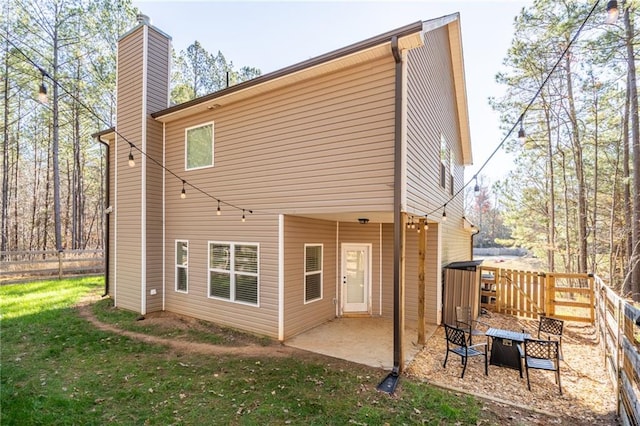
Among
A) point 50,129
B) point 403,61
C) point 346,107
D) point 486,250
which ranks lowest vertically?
point 486,250

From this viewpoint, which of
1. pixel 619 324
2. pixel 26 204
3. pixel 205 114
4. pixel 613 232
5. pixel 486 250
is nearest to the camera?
pixel 619 324

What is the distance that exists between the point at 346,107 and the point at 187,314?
22.6 feet

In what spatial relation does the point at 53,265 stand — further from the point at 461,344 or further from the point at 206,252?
the point at 461,344

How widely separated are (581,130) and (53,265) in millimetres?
24337

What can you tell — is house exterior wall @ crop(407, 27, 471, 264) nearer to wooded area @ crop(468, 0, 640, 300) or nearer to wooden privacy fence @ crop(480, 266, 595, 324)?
wooden privacy fence @ crop(480, 266, 595, 324)

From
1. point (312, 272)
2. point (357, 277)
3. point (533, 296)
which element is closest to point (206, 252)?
point (312, 272)

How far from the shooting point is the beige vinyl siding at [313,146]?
5398 millimetres

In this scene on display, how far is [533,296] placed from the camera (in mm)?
8617

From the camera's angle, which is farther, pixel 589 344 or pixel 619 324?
→ pixel 589 344

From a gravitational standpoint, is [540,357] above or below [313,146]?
A: below

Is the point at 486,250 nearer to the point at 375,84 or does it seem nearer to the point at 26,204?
the point at 375,84

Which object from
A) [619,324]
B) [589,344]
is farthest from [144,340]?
[589,344]

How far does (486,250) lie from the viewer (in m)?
38.2

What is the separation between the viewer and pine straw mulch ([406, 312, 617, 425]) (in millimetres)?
4129
